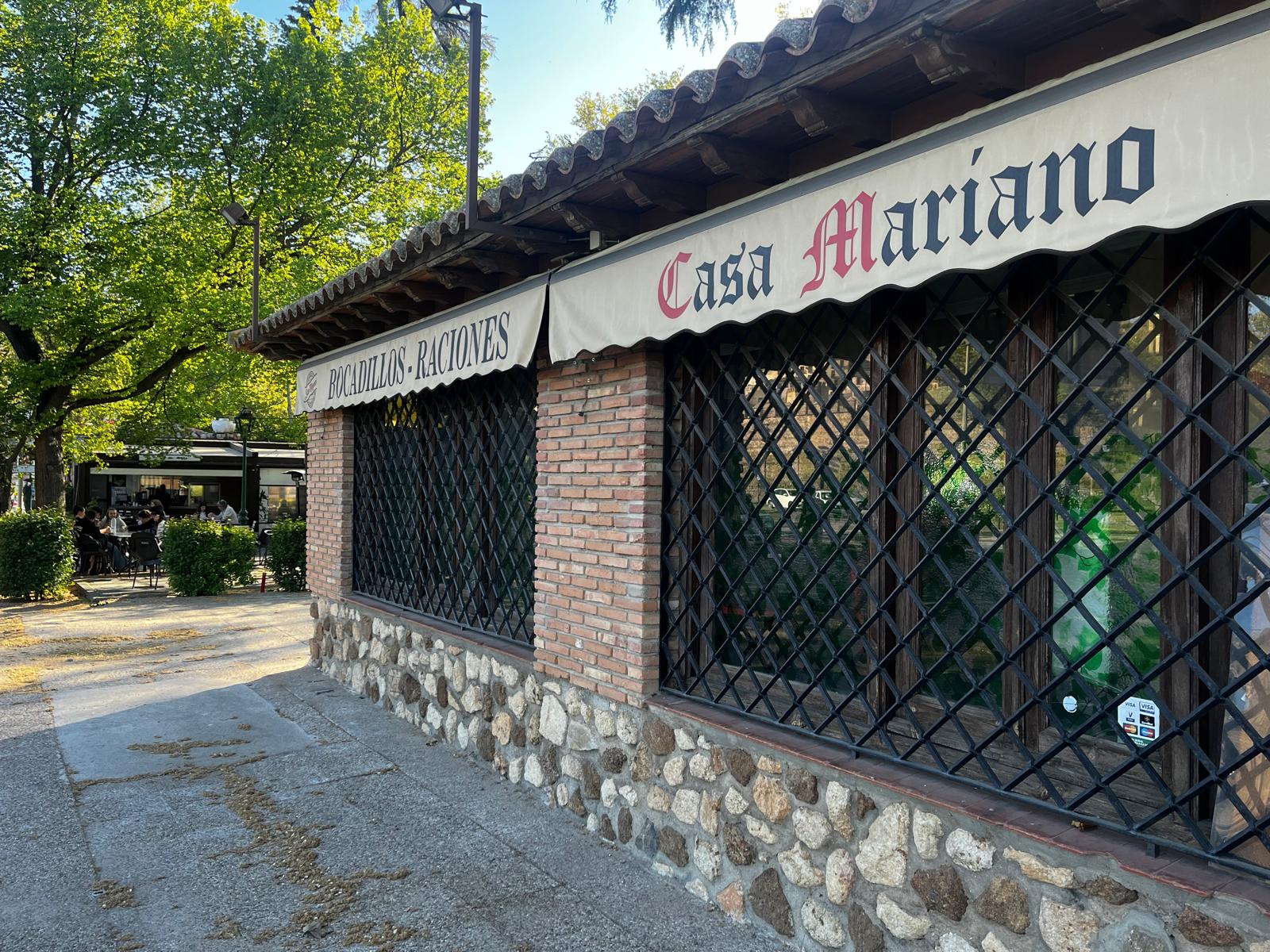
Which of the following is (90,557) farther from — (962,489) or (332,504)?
(962,489)

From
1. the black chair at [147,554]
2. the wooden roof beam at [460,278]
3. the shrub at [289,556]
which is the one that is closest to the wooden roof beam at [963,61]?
the wooden roof beam at [460,278]

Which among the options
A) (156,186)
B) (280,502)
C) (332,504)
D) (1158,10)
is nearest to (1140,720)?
(1158,10)

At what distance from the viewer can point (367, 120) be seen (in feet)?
56.0

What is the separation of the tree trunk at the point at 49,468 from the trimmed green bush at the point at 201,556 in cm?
303

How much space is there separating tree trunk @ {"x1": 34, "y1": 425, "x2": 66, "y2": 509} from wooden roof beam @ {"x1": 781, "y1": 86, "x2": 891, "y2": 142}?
16.3 metres

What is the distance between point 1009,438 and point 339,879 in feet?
10.8

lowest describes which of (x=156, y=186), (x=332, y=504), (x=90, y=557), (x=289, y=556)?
(x=90, y=557)

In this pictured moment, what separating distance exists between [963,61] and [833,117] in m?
0.49

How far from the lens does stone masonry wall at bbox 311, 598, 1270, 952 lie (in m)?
2.44

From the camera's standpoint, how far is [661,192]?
3.79 metres

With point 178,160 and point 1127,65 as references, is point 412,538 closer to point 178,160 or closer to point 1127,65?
point 1127,65

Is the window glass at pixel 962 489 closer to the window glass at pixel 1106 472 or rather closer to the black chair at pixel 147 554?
the window glass at pixel 1106 472

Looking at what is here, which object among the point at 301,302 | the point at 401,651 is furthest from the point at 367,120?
the point at 401,651

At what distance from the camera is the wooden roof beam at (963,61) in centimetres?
249
